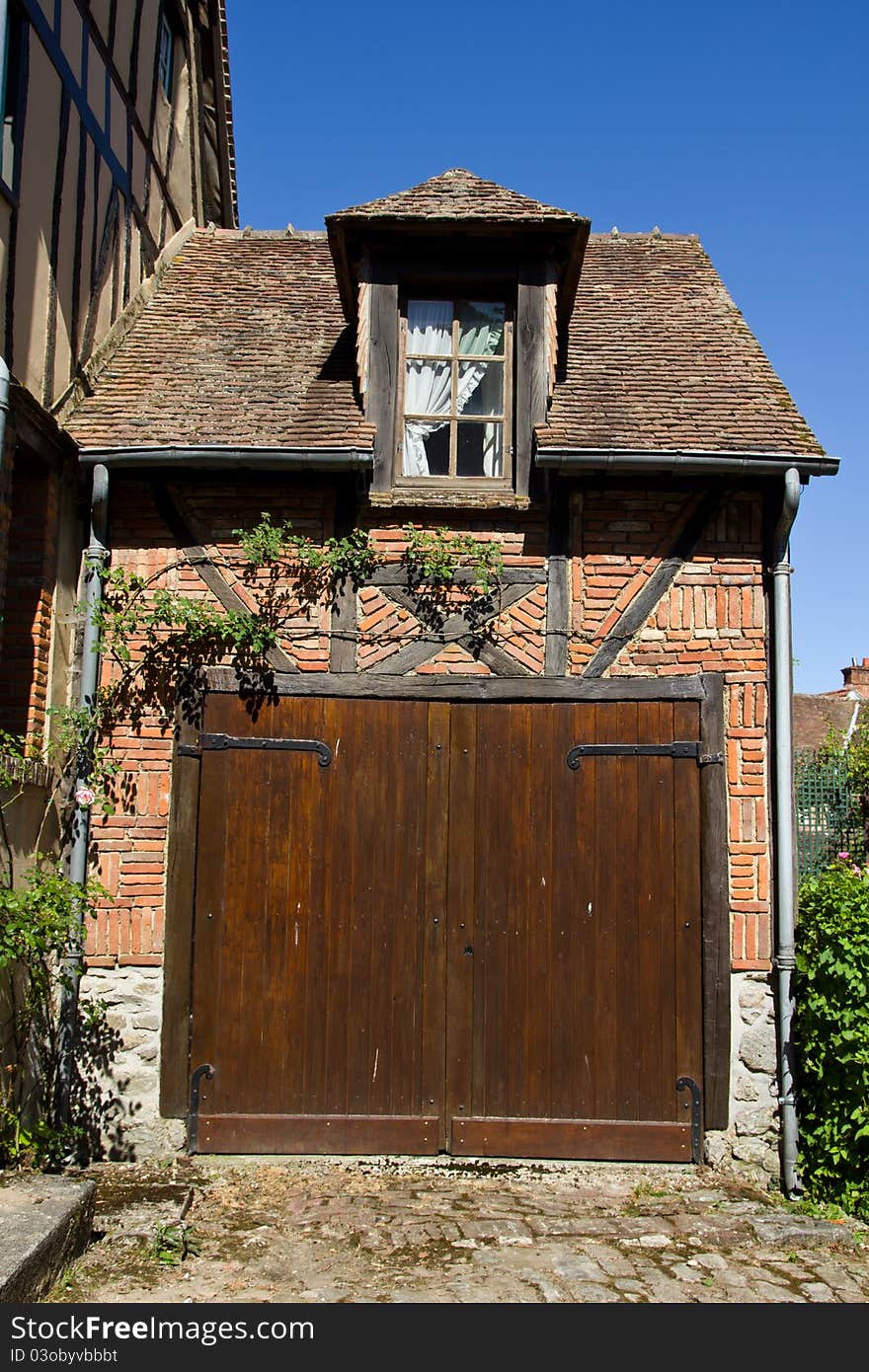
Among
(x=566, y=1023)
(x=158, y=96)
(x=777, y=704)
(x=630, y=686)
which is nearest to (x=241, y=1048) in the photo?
(x=566, y=1023)

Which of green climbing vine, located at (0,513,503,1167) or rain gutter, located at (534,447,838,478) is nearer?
green climbing vine, located at (0,513,503,1167)

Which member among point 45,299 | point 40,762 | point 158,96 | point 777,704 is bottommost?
point 40,762

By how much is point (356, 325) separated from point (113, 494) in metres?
1.84

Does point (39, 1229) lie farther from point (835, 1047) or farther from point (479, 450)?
point (479, 450)

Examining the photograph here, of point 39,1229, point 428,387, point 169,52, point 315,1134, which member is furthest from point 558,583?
point 169,52

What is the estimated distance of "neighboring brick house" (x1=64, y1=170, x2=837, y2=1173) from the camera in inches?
240

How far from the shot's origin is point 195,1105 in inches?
→ 238

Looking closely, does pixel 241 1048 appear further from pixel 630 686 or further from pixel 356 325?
pixel 356 325

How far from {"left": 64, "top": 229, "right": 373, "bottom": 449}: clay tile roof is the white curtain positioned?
1.21 feet

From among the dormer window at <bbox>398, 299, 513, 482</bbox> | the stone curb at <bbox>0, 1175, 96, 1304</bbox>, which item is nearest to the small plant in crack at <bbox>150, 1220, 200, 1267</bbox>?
the stone curb at <bbox>0, 1175, 96, 1304</bbox>

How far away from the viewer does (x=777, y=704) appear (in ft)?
20.6

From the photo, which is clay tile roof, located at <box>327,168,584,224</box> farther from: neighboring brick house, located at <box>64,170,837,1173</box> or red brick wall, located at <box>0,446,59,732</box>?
red brick wall, located at <box>0,446,59,732</box>

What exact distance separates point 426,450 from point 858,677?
1845 centimetres

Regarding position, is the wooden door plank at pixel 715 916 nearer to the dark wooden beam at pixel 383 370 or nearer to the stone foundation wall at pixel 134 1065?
the dark wooden beam at pixel 383 370
